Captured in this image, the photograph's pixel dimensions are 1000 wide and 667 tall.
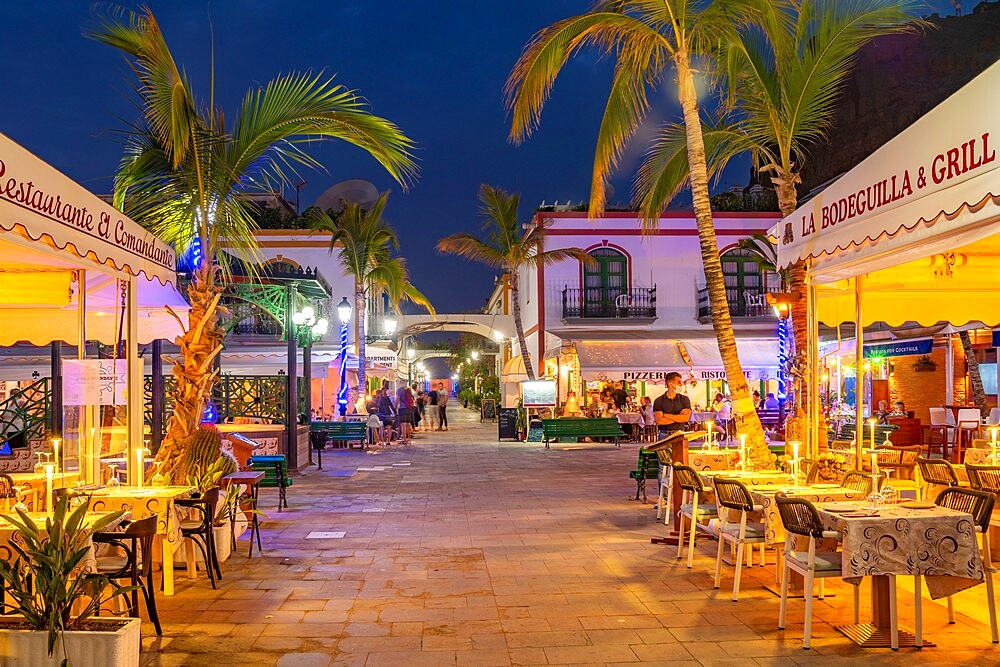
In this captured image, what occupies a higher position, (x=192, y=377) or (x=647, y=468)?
(x=192, y=377)

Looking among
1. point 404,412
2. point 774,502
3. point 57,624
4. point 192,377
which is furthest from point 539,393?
point 57,624

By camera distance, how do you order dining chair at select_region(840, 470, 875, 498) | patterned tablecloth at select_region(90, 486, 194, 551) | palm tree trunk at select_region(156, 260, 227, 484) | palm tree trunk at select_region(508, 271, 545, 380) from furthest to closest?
palm tree trunk at select_region(508, 271, 545, 380)
palm tree trunk at select_region(156, 260, 227, 484)
dining chair at select_region(840, 470, 875, 498)
patterned tablecloth at select_region(90, 486, 194, 551)

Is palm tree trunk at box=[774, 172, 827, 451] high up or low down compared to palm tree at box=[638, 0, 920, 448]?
down

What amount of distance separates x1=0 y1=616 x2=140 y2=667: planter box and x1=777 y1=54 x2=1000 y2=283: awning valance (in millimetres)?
5447

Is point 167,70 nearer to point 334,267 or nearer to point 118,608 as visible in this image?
point 118,608

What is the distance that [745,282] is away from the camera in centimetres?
3052

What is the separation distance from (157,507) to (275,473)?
18.1 feet

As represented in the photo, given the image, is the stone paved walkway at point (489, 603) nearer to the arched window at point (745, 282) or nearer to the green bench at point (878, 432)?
the green bench at point (878, 432)

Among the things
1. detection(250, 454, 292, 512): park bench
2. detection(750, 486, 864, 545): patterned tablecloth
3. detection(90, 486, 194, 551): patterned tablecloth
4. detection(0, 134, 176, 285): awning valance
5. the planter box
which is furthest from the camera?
detection(250, 454, 292, 512): park bench

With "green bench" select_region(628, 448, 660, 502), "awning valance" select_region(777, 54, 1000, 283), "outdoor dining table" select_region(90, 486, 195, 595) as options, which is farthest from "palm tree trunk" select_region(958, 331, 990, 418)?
"outdoor dining table" select_region(90, 486, 195, 595)

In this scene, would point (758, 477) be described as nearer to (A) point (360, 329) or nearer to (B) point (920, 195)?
(B) point (920, 195)

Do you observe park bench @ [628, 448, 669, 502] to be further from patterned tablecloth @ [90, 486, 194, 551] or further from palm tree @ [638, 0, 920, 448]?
patterned tablecloth @ [90, 486, 194, 551]

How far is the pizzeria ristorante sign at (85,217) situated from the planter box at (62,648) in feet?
9.20

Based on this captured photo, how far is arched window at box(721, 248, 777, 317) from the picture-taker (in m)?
30.0
